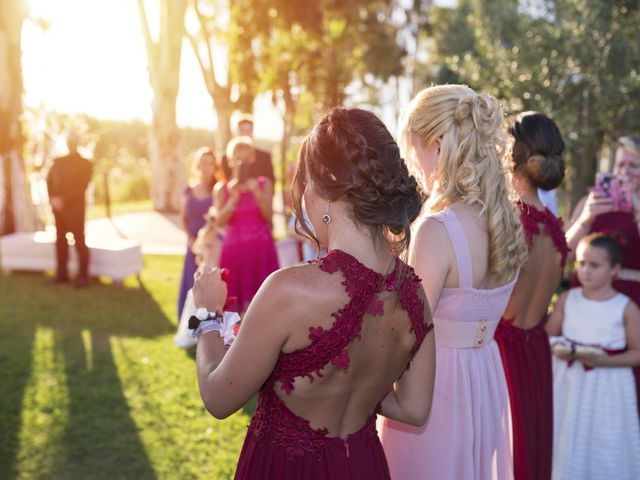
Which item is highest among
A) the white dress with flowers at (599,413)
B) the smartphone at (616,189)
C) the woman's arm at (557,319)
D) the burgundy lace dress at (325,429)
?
the smartphone at (616,189)

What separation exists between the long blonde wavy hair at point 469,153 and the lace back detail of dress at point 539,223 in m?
0.45

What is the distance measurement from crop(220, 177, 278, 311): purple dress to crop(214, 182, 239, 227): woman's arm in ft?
0.59

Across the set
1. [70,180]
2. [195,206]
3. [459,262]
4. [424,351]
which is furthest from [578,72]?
[424,351]

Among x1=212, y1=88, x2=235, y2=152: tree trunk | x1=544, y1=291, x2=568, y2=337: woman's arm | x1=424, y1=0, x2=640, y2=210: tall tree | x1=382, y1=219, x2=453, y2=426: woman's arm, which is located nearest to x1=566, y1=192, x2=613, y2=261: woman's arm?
x1=544, y1=291, x2=568, y2=337: woman's arm

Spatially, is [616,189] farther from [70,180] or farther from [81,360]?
[70,180]

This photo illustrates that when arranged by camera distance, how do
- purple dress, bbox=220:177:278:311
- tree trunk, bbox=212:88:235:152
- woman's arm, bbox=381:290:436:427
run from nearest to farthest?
woman's arm, bbox=381:290:436:427 → purple dress, bbox=220:177:278:311 → tree trunk, bbox=212:88:235:152

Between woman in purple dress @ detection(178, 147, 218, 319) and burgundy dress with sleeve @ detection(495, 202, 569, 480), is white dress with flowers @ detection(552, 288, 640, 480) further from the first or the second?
woman in purple dress @ detection(178, 147, 218, 319)

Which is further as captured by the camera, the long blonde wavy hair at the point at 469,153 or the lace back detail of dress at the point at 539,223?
the lace back detail of dress at the point at 539,223

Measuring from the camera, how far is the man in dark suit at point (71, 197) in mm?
9086

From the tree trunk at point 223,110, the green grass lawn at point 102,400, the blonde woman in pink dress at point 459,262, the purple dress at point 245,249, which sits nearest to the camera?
the blonde woman in pink dress at point 459,262

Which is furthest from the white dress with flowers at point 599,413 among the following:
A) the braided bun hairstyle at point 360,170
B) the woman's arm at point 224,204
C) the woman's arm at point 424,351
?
the woman's arm at point 224,204

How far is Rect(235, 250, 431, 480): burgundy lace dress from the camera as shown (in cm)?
165

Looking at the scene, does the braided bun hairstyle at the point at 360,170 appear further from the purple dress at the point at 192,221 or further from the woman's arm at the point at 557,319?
the purple dress at the point at 192,221

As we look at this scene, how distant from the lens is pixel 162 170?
65.1 feet
